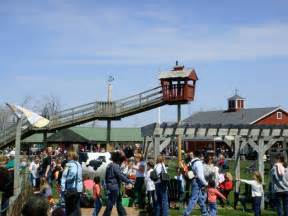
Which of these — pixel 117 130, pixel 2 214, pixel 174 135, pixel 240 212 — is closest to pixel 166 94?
pixel 174 135

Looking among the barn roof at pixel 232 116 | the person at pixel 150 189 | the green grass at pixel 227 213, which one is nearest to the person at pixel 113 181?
the person at pixel 150 189

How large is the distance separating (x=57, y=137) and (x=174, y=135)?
4057 centimetres

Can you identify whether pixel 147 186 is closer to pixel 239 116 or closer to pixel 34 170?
pixel 34 170

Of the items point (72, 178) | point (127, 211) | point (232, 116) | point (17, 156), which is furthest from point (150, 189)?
point (232, 116)

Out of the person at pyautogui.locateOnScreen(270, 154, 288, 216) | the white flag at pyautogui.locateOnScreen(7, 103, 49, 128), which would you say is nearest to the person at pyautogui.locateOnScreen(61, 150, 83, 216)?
the white flag at pyautogui.locateOnScreen(7, 103, 49, 128)

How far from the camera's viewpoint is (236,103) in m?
79.8

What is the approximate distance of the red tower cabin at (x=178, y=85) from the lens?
36438mm

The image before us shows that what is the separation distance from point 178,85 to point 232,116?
139 ft

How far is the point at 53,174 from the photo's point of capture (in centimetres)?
1964

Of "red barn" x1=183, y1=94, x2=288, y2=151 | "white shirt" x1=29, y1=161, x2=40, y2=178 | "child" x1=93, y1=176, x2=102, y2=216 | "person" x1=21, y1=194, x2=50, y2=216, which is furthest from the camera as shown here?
"red barn" x1=183, y1=94, x2=288, y2=151

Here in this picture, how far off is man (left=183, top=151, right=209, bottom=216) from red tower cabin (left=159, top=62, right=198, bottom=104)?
73.1 feet

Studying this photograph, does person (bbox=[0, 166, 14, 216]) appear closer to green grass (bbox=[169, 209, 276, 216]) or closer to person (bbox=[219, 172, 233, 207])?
green grass (bbox=[169, 209, 276, 216])

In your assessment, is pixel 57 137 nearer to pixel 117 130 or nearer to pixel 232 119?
pixel 117 130

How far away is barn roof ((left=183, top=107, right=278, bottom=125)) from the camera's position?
244 feet
